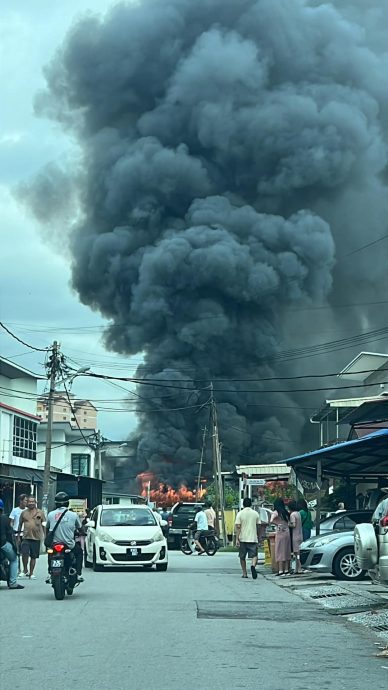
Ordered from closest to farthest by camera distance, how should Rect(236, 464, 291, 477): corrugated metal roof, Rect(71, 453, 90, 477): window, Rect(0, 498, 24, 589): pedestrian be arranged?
Rect(0, 498, 24, 589): pedestrian
Rect(236, 464, 291, 477): corrugated metal roof
Rect(71, 453, 90, 477): window

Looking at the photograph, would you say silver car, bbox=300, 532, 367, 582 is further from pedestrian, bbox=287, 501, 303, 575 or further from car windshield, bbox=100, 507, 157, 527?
car windshield, bbox=100, 507, 157, 527

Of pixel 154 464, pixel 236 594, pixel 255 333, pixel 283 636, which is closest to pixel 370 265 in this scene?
pixel 255 333

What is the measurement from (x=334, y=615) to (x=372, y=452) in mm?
8266

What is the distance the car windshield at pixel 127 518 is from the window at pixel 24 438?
96.1 ft

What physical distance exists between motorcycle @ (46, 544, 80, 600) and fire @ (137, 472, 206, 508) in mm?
40726

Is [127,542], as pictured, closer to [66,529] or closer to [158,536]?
[158,536]

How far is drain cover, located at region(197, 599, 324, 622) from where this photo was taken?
1220 cm

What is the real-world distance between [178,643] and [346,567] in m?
9.19

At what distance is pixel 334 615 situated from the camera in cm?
1272

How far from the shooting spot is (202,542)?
104ft

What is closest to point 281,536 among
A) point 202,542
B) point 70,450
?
point 202,542

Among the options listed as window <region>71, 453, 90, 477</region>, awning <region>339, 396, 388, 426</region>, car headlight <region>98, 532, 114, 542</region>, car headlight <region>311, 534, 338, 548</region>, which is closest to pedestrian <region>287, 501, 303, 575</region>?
car headlight <region>311, 534, 338, 548</region>

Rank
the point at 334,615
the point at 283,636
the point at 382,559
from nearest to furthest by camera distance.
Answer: the point at 283,636, the point at 382,559, the point at 334,615

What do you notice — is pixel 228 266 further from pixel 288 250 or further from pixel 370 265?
pixel 370 265
